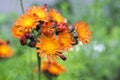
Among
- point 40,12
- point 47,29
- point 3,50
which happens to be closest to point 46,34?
point 47,29

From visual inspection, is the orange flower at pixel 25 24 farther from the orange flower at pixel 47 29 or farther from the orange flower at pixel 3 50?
the orange flower at pixel 3 50

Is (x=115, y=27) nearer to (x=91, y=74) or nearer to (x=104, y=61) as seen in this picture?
(x=104, y=61)

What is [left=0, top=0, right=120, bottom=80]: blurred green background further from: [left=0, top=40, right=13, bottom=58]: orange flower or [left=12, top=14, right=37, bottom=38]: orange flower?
[left=12, top=14, right=37, bottom=38]: orange flower

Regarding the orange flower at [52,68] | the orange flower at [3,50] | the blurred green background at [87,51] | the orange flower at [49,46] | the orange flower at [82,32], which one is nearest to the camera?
the orange flower at [49,46]

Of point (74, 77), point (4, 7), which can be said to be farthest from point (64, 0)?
point (74, 77)

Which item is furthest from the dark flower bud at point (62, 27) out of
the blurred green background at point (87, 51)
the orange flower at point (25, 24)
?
the blurred green background at point (87, 51)

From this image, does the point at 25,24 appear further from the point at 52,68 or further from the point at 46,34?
the point at 52,68
